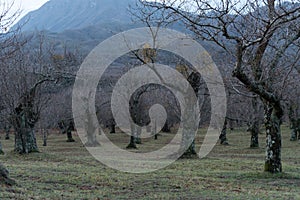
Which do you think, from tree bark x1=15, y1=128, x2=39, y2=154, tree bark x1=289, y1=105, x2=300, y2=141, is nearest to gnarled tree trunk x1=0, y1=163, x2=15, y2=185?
tree bark x1=15, y1=128, x2=39, y2=154

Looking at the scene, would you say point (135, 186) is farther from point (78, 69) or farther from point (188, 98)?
point (78, 69)

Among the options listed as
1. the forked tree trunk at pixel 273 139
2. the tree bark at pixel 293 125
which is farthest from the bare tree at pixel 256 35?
the tree bark at pixel 293 125

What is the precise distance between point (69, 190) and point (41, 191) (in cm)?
90

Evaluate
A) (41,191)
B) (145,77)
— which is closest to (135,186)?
(41,191)

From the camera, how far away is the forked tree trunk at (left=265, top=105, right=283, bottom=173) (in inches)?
547

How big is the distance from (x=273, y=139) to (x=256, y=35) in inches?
146

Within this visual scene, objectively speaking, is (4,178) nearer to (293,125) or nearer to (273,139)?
(273,139)

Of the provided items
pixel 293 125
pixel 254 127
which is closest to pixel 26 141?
pixel 254 127

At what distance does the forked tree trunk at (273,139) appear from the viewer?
13898mm

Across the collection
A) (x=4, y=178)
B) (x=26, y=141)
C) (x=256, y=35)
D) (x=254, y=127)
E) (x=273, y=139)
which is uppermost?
(x=256, y=35)

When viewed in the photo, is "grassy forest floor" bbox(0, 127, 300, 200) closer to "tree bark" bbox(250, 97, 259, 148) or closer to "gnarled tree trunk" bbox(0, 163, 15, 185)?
"gnarled tree trunk" bbox(0, 163, 15, 185)

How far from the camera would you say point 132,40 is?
2498cm

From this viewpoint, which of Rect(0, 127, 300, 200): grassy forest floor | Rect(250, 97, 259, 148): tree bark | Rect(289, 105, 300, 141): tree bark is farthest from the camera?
Rect(289, 105, 300, 141): tree bark

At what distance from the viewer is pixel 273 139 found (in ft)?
45.7
